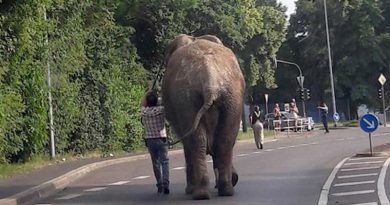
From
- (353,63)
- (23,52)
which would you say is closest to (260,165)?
(23,52)

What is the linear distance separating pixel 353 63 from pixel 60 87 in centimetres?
5610

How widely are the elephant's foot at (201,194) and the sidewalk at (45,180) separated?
3207 millimetres

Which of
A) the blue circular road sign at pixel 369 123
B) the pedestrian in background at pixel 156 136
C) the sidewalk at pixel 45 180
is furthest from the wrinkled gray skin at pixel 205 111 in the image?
the blue circular road sign at pixel 369 123

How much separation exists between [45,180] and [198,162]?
255 inches

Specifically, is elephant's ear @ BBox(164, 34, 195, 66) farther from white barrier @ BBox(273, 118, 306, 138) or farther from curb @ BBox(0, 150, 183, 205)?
white barrier @ BBox(273, 118, 306, 138)

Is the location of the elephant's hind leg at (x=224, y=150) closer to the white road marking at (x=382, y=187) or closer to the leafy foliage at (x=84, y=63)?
the white road marking at (x=382, y=187)

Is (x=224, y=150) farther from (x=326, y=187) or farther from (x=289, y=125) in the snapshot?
(x=289, y=125)

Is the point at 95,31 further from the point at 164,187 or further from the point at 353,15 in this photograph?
the point at 353,15

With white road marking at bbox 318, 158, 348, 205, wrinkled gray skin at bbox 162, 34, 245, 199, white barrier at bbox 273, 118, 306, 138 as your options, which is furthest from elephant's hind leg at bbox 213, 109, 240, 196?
white barrier at bbox 273, 118, 306, 138

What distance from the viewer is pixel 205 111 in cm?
1455

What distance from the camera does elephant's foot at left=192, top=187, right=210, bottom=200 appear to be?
1449 centimetres

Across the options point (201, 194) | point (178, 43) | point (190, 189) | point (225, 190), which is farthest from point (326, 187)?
point (178, 43)

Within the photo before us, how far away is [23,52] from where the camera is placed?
78.2 ft

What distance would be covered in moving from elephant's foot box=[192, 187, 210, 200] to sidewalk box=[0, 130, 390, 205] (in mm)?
3207
